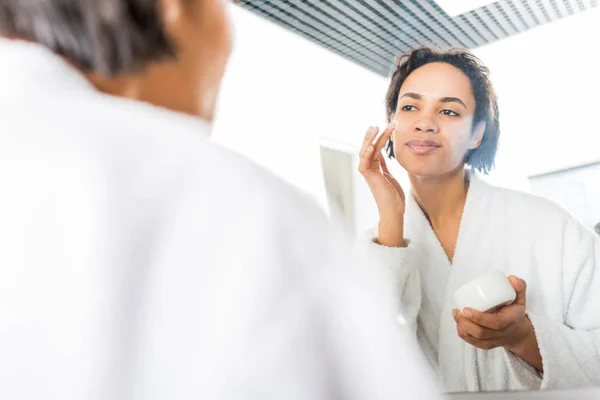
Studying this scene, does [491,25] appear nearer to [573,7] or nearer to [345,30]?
[573,7]

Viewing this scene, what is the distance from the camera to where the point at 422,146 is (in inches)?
31.6

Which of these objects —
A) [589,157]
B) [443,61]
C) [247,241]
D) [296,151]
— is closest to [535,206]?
[589,157]

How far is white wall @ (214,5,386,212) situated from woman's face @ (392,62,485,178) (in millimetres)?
76

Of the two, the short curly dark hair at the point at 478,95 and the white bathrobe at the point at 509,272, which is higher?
the short curly dark hair at the point at 478,95

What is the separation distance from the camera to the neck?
80cm

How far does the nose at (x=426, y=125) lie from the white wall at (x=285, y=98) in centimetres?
10

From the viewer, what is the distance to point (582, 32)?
77cm

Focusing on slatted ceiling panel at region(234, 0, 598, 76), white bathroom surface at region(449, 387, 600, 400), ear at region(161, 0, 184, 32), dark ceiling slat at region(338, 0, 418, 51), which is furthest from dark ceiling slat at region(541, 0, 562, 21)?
ear at region(161, 0, 184, 32)

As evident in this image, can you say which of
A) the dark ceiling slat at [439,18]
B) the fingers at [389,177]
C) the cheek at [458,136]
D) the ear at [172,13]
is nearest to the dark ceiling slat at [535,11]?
the dark ceiling slat at [439,18]

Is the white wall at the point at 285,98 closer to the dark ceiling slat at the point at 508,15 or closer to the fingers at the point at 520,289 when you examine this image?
the dark ceiling slat at the point at 508,15

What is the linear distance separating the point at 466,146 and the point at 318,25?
327 millimetres

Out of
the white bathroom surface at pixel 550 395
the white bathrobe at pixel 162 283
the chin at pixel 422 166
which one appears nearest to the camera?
the white bathrobe at pixel 162 283

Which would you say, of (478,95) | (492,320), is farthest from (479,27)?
(492,320)

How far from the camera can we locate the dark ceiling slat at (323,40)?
84cm
